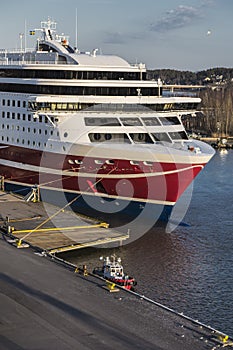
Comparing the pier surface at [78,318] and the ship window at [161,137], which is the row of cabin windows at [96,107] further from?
the pier surface at [78,318]

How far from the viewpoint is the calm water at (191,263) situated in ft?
74.9

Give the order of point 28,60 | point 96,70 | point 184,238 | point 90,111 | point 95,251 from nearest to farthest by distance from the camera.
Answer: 1. point 95,251
2. point 184,238
3. point 90,111
4. point 96,70
5. point 28,60

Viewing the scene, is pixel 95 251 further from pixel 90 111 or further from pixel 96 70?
pixel 96 70

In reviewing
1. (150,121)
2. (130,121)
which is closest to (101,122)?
(130,121)

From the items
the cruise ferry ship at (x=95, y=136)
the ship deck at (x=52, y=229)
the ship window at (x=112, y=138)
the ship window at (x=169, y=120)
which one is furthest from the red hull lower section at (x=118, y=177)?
the ship window at (x=169, y=120)

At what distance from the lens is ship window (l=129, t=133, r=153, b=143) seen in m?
33.9

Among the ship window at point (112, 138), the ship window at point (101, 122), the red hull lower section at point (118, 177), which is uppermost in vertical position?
the ship window at point (101, 122)

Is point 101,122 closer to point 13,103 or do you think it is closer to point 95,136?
point 95,136

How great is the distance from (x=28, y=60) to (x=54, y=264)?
2131cm

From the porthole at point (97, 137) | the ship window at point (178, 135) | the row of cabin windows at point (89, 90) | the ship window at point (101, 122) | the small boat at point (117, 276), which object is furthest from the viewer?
the row of cabin windows at point (89, 90)

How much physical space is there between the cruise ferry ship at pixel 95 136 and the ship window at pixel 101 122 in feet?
0.18

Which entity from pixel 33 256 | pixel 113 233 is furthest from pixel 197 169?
pixel 33 256

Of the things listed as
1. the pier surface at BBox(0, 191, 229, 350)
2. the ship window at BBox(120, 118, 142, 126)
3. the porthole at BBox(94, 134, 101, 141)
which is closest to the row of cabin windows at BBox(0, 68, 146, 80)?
the ship window at BBox(120, 118, 142, 126)

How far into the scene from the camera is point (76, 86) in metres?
36.2
